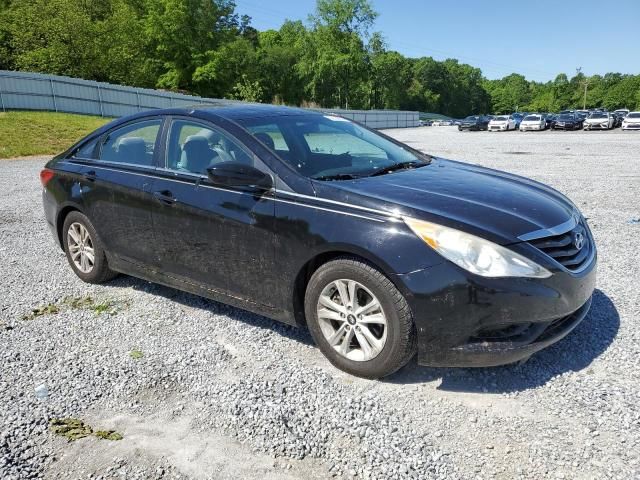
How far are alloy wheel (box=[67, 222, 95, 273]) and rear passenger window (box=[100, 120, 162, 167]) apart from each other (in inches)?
29.2

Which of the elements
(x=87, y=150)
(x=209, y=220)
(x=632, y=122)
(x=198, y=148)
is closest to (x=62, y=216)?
(x=87, y=150)

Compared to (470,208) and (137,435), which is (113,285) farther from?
(470,208)

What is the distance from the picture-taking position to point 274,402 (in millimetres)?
2980

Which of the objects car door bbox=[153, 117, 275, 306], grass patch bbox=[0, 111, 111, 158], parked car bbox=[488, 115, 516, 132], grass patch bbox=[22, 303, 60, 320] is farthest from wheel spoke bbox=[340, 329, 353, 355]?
parked car bbox=[488, 115, 516, 132]

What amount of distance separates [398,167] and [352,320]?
1387 mm

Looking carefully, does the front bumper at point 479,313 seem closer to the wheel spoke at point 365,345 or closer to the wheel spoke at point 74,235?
the wheel spoke at point 365,345

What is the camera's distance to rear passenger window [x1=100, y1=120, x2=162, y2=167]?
4.38 meters

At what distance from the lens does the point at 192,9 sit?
211 feet

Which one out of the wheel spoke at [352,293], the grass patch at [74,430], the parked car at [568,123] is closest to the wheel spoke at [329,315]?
the wheel spoke at [352,293]

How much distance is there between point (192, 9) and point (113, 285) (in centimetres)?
6723

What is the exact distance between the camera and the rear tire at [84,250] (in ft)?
15.9

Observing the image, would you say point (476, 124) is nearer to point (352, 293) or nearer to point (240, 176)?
point (240, 176)

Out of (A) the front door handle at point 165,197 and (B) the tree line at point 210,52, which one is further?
(B) the tree line at point 210,52

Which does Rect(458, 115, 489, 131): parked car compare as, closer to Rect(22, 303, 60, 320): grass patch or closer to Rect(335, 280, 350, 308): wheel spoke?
Rect(22, 303, 60, 320): grass patch
